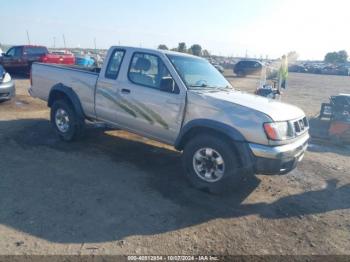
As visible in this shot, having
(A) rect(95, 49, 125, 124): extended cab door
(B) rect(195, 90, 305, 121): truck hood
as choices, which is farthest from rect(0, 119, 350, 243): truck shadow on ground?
(B) rect(195, 90, 305, 121): truck hood

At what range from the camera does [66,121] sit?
6.31 metres

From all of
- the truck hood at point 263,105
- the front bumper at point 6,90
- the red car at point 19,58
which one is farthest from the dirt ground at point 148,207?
the red car at point 19,58

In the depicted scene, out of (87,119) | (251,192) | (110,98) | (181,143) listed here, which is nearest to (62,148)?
(87,119)

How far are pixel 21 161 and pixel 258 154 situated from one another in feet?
12.7

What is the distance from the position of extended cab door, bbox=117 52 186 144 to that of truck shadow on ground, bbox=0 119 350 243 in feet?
2.40

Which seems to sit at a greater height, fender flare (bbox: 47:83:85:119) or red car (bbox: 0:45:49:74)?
red car (bbox: 0:45:49:74)

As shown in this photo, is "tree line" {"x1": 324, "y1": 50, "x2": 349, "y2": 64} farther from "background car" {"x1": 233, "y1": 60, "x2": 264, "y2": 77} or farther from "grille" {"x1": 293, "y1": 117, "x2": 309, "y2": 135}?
"grille" {"x1": 293, "y1": 117, "x2": 309, "y2": 135}

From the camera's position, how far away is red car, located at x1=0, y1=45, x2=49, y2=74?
1711 cm

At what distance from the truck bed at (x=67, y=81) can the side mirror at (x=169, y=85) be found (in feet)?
5.57

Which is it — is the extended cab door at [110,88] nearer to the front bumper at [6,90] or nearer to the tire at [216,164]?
the tire at [216,164]

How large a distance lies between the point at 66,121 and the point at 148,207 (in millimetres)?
3251

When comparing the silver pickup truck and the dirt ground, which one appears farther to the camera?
the silver pickup truck

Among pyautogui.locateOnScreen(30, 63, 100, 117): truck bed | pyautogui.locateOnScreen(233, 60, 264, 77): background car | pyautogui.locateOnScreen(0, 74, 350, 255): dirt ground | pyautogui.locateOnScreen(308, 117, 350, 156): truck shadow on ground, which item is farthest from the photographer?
pyautogui.locateOnScreen(233, 60, 264, 77): background car

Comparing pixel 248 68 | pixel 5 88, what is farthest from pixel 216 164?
pixel 248 68
